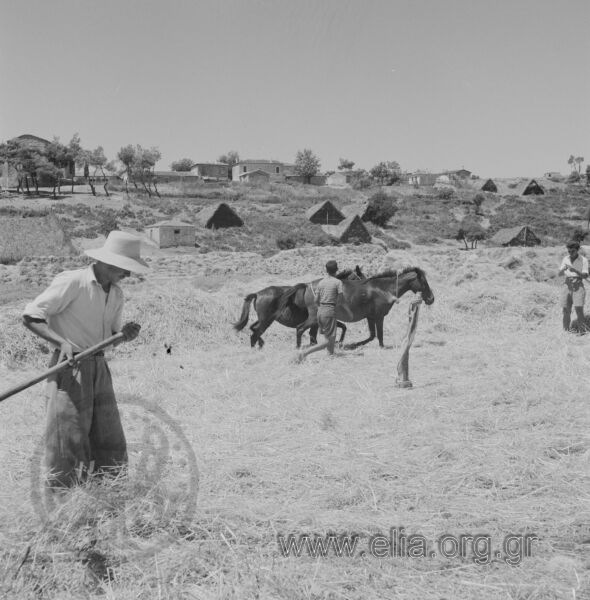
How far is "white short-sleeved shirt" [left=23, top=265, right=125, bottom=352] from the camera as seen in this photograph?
12.4 ft

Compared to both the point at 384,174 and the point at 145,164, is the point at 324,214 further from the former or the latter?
the point at 384,174

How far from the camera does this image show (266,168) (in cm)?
8706

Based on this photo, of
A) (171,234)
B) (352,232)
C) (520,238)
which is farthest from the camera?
(352,232)

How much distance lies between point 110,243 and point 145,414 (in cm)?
303

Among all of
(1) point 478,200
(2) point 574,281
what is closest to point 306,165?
(1) point 478,200

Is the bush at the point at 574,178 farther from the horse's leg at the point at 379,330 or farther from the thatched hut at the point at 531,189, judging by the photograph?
the horse's leg at the point at 379,330

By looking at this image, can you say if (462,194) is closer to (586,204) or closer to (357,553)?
(586,204)

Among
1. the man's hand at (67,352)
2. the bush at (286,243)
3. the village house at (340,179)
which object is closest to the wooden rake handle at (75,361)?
the man's hand at (67,352)

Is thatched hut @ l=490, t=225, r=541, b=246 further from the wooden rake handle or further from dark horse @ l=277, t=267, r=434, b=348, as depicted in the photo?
the wooden rake handle

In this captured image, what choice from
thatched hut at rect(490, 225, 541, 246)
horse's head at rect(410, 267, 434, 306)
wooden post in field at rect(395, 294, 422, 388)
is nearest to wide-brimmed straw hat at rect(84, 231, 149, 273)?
wooden post in field at rect(395, 294, 422, 388)

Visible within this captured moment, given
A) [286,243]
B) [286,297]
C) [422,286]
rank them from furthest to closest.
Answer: [286,243]
[286,297]
[422,286]

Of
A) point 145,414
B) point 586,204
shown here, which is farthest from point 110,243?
point 586,204

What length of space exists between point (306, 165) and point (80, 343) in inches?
3208

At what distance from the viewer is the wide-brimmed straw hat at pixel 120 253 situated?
3.86 meters
